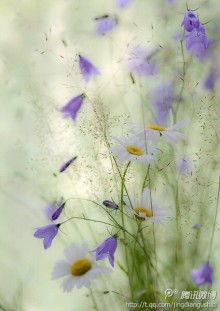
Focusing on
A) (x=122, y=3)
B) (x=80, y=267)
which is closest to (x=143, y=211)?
(x=80, y=267)

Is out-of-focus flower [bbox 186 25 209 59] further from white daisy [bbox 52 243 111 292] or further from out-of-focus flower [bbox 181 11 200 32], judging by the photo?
white daisy [bbox 52 243 111 292]

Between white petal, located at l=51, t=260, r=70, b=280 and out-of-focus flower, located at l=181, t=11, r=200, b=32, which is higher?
out-of-focus flower, located at l=181, t=11, r=200, b=32

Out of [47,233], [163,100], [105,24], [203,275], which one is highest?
[105,24]

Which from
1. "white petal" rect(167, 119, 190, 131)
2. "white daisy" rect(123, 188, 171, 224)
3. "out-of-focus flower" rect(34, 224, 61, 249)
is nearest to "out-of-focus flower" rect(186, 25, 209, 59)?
"white petal" rect(167, 119, 190, 131)

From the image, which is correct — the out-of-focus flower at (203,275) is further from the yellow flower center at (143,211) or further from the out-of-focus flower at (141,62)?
the out-of-focus flower at (141,62)

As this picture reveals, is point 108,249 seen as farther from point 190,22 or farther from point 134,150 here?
point 190,22

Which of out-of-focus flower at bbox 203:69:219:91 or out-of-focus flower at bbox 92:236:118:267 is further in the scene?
out-of-focus flower at bbox 203:69:219:91

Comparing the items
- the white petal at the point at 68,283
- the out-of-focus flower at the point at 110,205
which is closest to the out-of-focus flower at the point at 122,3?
the out-of-focus flower at the point at 110,205
